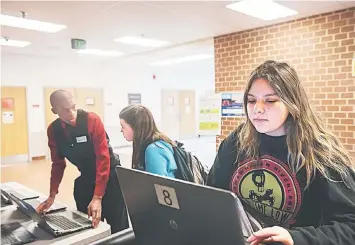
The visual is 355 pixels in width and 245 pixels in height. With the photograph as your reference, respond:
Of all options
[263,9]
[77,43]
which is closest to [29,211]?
[263,9]

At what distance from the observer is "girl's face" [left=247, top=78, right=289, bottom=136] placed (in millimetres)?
904

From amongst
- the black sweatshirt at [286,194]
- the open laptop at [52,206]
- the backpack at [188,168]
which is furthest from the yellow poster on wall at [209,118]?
the black sweatshirt at [286,194]

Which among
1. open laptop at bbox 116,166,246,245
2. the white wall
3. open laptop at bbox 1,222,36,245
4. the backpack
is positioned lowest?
open laptop at bbox 1,222,36,245

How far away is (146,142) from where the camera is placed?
188 centimetres

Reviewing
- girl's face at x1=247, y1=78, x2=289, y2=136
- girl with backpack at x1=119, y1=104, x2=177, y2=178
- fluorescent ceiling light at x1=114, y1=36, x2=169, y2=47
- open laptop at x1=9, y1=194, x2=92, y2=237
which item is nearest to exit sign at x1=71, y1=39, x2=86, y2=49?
fluorescent ceiling light at x1=114, y1=36, x2=169, y2=47

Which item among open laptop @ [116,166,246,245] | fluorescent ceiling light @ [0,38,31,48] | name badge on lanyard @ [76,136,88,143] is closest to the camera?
open laptop @ [116,166,246,245]

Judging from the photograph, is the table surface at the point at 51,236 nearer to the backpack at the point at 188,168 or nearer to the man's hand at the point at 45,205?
the man's hand at the point at 45,205

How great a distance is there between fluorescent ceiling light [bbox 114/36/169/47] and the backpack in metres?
3.39

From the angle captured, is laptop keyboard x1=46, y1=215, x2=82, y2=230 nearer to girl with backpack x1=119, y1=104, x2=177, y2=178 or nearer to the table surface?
the table surface

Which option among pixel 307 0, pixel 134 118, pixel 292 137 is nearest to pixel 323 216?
pixel 292 137

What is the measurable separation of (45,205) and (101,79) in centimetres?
388

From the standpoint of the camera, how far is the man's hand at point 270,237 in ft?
1.98

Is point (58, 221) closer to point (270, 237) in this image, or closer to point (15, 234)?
point (15, 234)

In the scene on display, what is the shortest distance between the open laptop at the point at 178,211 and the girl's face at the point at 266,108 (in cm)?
42
